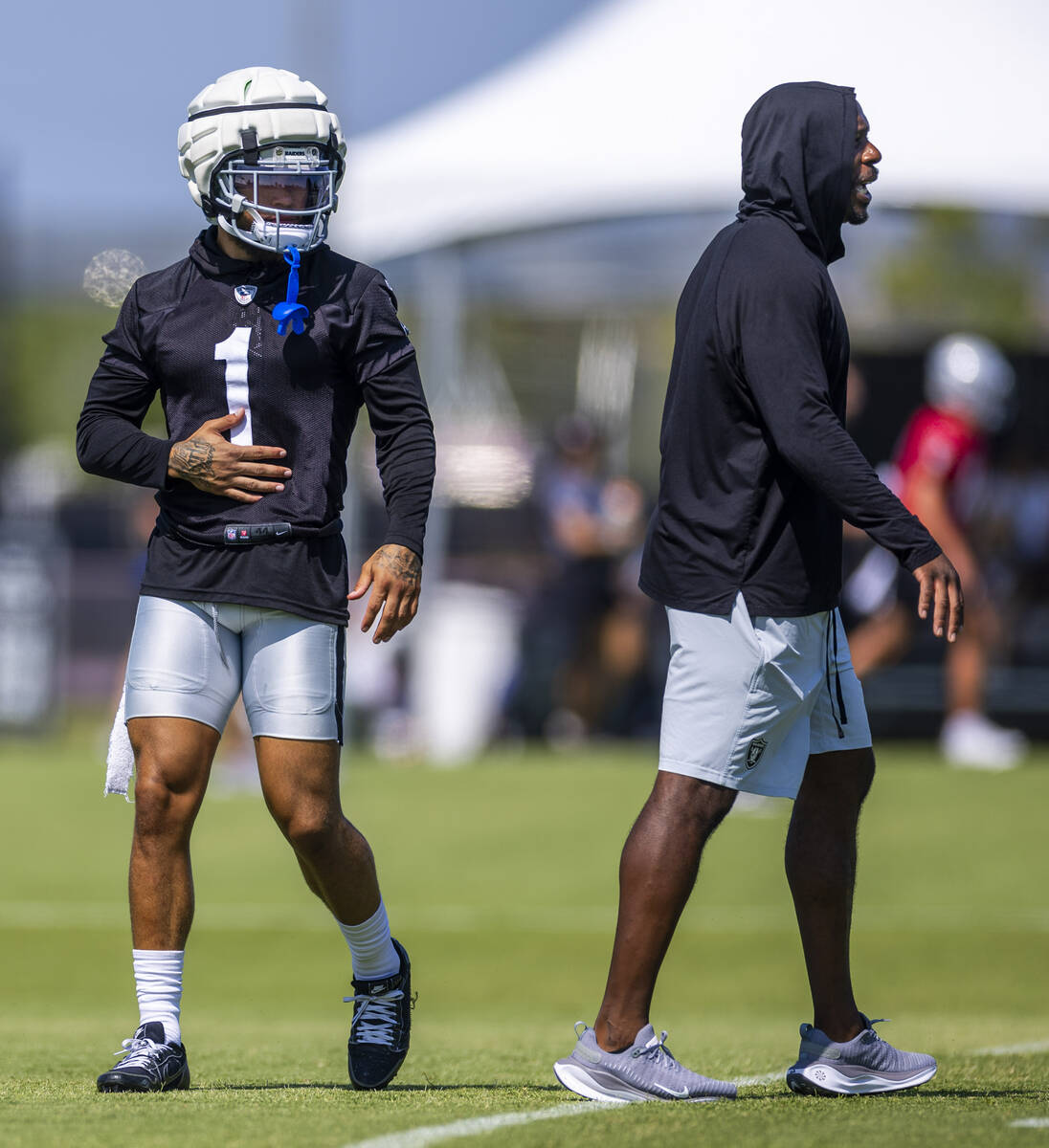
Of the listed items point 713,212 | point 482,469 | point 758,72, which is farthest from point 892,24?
point 482,469

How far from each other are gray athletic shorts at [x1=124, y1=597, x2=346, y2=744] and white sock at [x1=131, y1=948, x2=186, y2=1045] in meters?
0.56

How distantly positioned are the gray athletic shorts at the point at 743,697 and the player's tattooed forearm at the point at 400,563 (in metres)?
0.63

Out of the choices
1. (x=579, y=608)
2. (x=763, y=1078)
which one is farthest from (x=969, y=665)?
(x=763, y=1078)

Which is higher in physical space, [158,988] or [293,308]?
[293,308]

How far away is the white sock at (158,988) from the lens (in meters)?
4.52

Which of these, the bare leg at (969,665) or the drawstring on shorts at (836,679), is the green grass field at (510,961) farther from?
the drawstring on shorts at (836,679)

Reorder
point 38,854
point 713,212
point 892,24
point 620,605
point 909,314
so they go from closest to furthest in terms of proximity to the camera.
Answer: point 38,854 < point 892,24 < point 713,212 < point 620,605 < point 909,314

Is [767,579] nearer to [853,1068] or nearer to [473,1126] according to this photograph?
[853,1068]

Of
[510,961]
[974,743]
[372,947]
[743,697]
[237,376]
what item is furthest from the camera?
[974,743]

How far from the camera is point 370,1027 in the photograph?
4.76 m

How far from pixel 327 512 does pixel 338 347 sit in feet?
1.32

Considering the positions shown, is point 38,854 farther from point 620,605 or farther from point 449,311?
point 449,311

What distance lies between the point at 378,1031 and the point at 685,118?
34.3 feet

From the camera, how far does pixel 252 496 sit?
Answer: 4.55 metres
